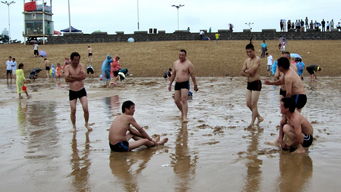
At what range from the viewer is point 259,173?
5570 mm

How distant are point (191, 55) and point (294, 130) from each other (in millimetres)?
29516

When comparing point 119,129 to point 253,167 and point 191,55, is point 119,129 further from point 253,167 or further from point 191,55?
point 191,55

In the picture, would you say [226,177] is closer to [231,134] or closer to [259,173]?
[259,173]

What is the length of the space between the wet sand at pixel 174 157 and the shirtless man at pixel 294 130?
0.18 meters

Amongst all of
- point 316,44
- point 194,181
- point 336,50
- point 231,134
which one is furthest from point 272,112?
point 316,44

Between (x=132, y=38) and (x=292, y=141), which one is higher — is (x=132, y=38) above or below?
above

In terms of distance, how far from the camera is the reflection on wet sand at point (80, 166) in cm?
530

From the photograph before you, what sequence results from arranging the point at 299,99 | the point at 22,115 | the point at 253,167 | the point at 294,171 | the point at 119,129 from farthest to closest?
the point at 22,115
the point at 299,99
the point at 119,129
the point at 253,167
the point at 294,171

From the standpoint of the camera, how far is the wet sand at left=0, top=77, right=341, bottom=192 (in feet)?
17.3

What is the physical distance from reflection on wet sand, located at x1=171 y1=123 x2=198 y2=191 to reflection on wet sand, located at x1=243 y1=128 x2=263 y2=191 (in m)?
0.72

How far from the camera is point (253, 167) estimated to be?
231 inches

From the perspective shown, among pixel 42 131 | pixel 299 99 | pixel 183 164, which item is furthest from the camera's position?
Answer: pixel 42 131

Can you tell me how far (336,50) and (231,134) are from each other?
30.3 metres

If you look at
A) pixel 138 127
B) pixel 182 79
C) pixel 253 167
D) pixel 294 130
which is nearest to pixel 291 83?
pixel 294 130
